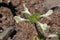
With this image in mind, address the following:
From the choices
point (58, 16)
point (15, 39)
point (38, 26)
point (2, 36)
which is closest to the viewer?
point (38, 26)

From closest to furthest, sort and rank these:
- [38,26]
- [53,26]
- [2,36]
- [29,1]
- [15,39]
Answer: [38,26] → [2,36] → [15,39] → [53,26] → [29,1]

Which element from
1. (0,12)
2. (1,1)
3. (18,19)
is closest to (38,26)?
(18,19)

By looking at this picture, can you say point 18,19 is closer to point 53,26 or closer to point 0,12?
point 53,26

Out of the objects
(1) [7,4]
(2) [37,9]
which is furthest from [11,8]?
(2) [37,9]

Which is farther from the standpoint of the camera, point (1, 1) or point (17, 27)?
point (1, 1)

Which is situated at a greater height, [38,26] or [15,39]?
[38,26]

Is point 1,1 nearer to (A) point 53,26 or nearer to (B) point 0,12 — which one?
(B) point 0,12
